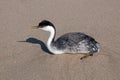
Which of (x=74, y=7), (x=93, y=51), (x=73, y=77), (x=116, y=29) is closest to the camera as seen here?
(x=73, y=77)

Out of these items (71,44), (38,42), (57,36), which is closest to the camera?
(71,44)

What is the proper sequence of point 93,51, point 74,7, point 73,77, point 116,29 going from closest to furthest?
1. point 73,77
2. point 93,51
3. point 116,29
4. point 74,7

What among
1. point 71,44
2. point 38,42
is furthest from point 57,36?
point 71,44

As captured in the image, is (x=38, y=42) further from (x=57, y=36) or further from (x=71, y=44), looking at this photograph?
(x=71, y=44)

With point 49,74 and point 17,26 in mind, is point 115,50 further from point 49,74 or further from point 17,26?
point 17,26

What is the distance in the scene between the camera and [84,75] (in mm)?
7098

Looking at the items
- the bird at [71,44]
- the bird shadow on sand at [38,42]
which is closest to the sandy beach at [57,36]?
the bird shadow on sand at [38,42]

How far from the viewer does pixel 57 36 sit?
908 centimetres

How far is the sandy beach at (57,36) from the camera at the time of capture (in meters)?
7.25

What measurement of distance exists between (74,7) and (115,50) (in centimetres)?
342

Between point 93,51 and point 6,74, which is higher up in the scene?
point 93,51

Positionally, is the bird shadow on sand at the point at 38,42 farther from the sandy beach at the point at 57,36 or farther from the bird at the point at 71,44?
the bird at the point at 71,44

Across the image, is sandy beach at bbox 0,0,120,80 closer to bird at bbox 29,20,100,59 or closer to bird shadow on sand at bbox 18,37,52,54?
bird shadow on sand at bbox 18,37,52,54

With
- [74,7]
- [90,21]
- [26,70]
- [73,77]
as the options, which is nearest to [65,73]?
[73,77]
